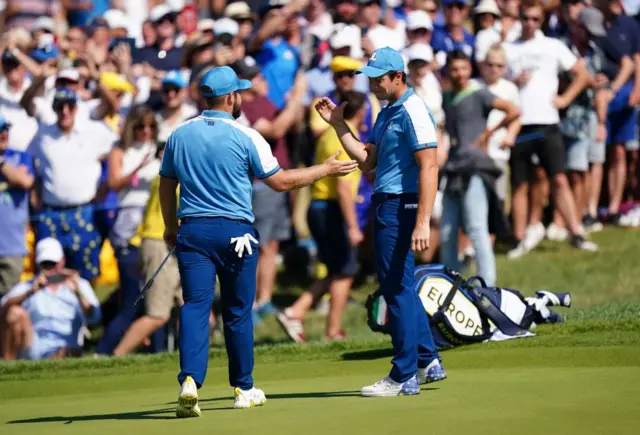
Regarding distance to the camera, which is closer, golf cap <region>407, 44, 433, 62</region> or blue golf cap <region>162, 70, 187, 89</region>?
blue golf cap <region>162, 70, 187, 89</region>

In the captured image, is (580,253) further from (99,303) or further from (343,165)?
(343,165)

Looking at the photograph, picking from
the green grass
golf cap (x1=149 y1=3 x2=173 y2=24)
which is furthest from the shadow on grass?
golf cap (x1=149 y1=3 x2=173 y2=24)

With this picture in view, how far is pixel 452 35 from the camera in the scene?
52.1 feet

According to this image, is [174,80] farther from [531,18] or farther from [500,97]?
[531,18]

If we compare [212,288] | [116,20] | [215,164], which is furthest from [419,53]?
[212,288]

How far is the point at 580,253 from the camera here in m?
14.9

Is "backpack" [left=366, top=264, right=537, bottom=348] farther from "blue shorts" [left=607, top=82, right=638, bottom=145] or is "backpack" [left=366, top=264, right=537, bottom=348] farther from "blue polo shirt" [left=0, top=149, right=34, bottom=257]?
"blue shorts" [left=607, top=82, right=638, bottom=145]

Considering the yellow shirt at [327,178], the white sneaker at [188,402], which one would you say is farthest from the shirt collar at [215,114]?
the yellow shirt at [327,178]

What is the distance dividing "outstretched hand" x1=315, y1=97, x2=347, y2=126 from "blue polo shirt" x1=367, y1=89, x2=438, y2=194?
1.04ft

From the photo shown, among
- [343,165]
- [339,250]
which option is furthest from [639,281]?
[343,165]

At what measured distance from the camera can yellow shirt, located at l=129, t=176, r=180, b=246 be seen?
12375mm

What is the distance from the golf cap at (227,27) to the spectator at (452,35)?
90.8 inches

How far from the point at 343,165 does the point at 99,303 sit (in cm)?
631

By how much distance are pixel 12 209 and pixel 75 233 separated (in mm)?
637
